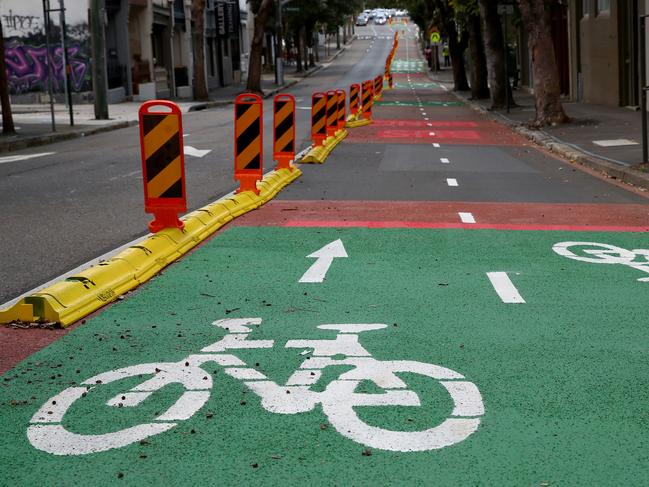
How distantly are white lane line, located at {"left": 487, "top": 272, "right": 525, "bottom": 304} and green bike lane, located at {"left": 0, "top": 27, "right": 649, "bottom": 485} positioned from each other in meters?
0.03

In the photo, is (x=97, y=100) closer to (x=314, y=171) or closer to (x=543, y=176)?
(x=314, y=171)

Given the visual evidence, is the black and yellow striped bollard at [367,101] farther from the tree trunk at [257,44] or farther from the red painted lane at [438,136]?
the tree trunk at [257,44]

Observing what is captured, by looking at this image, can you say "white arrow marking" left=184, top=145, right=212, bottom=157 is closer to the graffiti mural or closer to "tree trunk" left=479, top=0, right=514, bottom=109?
"tree trunk" left=479, top=0, right=514, bottom=109

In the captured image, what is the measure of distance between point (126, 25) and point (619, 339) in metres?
45.5

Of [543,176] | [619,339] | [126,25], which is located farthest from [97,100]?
[619,339]

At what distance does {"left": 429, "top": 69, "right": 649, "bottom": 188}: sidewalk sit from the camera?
17.3 m

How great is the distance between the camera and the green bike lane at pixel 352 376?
14.5 feet

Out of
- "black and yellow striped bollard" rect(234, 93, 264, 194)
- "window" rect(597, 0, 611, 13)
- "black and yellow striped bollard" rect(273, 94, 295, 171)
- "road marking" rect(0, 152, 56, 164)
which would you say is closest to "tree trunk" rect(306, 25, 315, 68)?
"window" rect(597, 0, 611, 13)

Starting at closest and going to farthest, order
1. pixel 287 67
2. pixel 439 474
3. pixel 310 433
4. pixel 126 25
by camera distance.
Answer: pixel 439 474 < pixel 310 433 < pixel 126 25 < pixel 287 67

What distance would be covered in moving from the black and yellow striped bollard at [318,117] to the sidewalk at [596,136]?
4.86 m

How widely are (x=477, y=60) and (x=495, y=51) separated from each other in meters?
8.35

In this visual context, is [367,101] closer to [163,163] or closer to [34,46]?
[34,46]

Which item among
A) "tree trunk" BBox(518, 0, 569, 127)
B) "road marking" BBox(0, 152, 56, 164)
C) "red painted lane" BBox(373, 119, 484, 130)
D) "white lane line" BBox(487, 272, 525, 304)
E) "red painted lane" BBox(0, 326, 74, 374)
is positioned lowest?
A: "white lane line" BBox(487, 272, 525, 304)

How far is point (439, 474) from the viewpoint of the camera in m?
4.27
